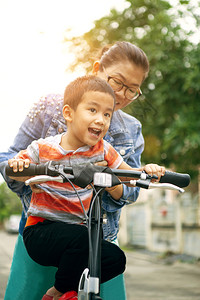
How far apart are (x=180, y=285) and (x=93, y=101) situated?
333 inches

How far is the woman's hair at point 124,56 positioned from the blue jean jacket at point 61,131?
13.0 inches

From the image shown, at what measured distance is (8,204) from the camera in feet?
227

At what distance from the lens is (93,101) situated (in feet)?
6.84

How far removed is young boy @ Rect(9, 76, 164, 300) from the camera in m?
1.98

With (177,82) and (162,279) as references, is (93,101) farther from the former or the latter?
(177,82)

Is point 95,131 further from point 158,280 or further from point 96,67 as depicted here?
point 158,280

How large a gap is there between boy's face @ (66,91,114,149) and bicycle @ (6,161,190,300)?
0.21 m

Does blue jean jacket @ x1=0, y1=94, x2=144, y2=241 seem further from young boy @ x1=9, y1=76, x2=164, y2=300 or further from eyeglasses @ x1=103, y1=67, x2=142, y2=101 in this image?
young boy @ x1=9, y1=76, x2=164, y2=300

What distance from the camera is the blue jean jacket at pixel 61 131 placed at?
2582 mm

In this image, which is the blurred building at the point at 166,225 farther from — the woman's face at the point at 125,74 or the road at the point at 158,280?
the woman's face at the point at 125,74

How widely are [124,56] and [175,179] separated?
39.5 inches

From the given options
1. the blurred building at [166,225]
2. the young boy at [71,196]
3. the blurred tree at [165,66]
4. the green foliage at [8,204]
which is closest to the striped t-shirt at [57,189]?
the young boy at [71,196]

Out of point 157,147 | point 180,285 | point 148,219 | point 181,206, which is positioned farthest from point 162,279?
point 148,219

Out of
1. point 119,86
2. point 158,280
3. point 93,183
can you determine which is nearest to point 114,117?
point 119,86
